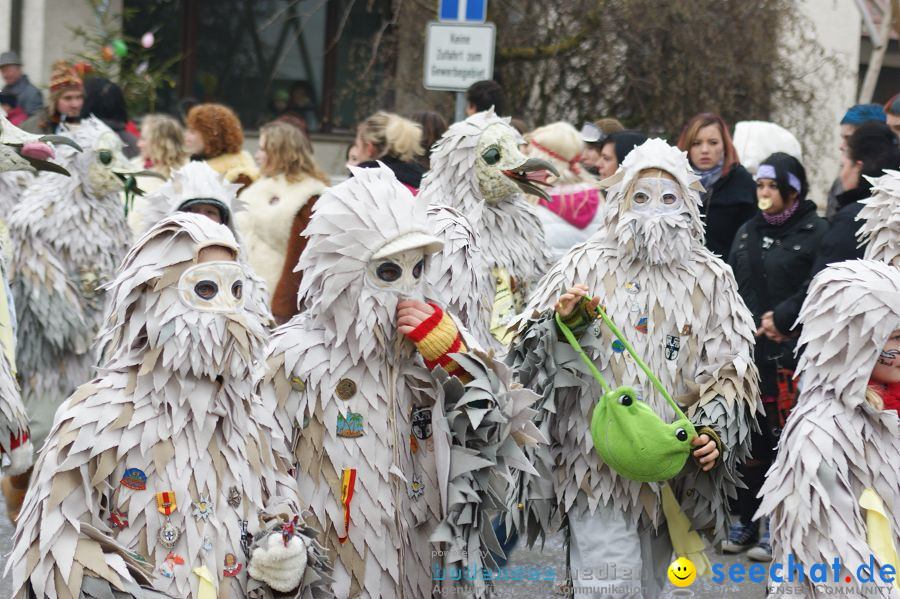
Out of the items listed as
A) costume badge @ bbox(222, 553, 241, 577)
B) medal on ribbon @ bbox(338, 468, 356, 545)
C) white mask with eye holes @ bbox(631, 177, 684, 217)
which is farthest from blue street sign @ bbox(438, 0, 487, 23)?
costume badge @ bbox(222, 553, 241, 577)

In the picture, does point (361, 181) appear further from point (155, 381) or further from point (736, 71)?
point (736, 71)

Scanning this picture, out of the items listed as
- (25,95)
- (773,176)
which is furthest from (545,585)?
(25,95)

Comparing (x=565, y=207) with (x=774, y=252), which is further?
(x=565, y=207)

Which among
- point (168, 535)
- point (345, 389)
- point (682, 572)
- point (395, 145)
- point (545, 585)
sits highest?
point (395, 145)

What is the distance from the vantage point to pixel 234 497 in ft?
13.1

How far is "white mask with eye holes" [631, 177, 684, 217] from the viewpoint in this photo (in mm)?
5461

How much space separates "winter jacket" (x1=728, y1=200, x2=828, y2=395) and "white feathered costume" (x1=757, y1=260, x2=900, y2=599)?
2542 mm

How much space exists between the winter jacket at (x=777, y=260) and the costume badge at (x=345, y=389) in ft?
10.4

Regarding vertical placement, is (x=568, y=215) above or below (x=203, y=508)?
above

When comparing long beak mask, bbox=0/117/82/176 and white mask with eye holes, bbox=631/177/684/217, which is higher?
white mask with eye holes, bbox=631/177/684/217

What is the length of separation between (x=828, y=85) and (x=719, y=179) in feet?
23.1

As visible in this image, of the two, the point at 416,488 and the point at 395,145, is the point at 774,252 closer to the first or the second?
the point at 395,145

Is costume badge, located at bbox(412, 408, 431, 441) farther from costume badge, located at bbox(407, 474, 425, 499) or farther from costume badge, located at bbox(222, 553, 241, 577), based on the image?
costume badge, located at bbox(222, 553, 241, 577)

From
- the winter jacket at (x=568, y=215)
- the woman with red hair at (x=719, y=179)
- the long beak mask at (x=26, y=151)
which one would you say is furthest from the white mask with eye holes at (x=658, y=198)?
the winter jacket at (x=568, y=215)
